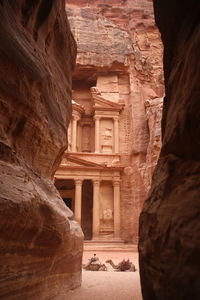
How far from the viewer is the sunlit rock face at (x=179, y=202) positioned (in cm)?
217

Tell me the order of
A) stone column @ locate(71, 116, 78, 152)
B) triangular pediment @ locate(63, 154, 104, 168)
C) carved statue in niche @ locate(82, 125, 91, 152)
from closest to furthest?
triangular pediment @ locate(63, 154, 104, 168) → stone column @ locate(71, 116, 78, 152) → carved statue in niche @ locate(82, 125, 91, 152)

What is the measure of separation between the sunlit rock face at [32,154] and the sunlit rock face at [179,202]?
59.1 inches

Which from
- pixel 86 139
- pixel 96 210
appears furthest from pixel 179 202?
pixel 86 139

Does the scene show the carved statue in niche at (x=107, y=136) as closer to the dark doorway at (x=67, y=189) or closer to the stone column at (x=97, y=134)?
the stone column at (x=97, y=134)

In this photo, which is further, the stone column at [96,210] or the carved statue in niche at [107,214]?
the carved statue in niche at [107,214]

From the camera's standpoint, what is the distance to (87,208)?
1075 inches

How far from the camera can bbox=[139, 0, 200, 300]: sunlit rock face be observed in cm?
217

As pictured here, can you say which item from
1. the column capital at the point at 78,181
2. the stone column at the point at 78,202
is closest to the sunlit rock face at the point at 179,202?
the stone column at the point at 78,202

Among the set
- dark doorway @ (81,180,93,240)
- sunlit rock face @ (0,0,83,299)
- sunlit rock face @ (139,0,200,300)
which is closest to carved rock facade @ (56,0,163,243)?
dark doorway @ (81,180,93,240)

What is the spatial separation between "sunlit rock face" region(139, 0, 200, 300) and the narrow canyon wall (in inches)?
789

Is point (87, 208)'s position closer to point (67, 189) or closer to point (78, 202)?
point (67, 189)

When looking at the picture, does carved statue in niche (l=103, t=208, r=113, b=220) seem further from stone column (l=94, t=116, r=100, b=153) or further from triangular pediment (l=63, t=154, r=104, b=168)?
stone column (l=94, t=116, r=100, b=153)

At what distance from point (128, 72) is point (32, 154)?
26310 millimetres

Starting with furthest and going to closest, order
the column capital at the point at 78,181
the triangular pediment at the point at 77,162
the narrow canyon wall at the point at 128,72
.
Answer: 1. the narrow canyon wall at the point at 128,72
2. the triangular pediment at the point at 77,162
3. the column capital at the point at 78,181
